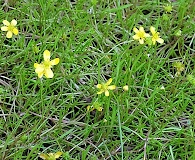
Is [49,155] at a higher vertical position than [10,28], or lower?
lower

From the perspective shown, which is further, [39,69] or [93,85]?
[93,85]

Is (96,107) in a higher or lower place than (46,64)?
lower

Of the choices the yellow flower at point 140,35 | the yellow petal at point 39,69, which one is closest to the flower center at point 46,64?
the yellow petal at point 39,69

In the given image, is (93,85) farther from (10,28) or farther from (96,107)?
(10,28)

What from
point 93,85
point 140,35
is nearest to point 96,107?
point 93,85

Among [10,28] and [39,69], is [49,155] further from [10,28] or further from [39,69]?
[10,28]

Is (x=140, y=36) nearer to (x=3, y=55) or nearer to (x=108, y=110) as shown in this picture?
(x=108, y=110)

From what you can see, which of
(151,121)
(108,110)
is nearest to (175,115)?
(151,121)

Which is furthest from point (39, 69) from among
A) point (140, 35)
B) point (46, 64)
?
point (140, 35)

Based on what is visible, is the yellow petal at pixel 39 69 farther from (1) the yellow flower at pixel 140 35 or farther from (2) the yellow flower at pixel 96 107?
(1) the yellow flower at pixel 140 35

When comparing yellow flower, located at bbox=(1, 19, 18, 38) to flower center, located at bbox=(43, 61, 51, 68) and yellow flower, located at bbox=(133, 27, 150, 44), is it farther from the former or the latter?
yellow flower, located at bbox=(133, 27, 150, 44)

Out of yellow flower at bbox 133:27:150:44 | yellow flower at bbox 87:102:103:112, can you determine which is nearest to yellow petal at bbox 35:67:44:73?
yellow flower at bbox 87:102:103:112
